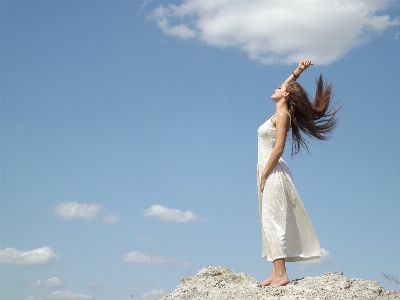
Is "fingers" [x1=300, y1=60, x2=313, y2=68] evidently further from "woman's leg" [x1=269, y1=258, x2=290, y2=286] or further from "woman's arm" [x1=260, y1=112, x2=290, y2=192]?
"woman's leg" [x1=269, y1=258, x2=290, y2=286]

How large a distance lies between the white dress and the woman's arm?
3.7 inches

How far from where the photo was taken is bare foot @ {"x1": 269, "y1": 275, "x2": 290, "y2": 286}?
7832 mm

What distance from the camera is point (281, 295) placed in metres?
7.48

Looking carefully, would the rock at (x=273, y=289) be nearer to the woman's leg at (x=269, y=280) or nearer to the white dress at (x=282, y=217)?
the woman's leg at (x=269, y=280)

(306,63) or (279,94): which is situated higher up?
(306,63)

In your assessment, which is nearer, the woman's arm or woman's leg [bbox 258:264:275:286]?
woman's leg [bbox 258:264:275:286]

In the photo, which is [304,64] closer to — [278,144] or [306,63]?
[306,63]

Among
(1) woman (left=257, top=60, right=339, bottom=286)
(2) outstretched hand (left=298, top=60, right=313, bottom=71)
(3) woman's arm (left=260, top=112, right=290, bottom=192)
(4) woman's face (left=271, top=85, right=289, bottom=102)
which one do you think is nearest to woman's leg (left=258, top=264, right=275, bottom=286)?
(1) woman (left=257, top=60, right=339, bottom=286)

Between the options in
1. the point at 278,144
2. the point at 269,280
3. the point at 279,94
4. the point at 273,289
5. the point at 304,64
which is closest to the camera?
the point at 273,289

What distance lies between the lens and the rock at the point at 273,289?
24.6 ft

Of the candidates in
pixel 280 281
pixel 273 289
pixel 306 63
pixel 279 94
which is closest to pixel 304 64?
pixel 306 63

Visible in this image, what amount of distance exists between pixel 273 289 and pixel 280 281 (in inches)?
9.8

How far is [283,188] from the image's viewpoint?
8.17 meters

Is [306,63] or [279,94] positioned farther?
[306,63]
